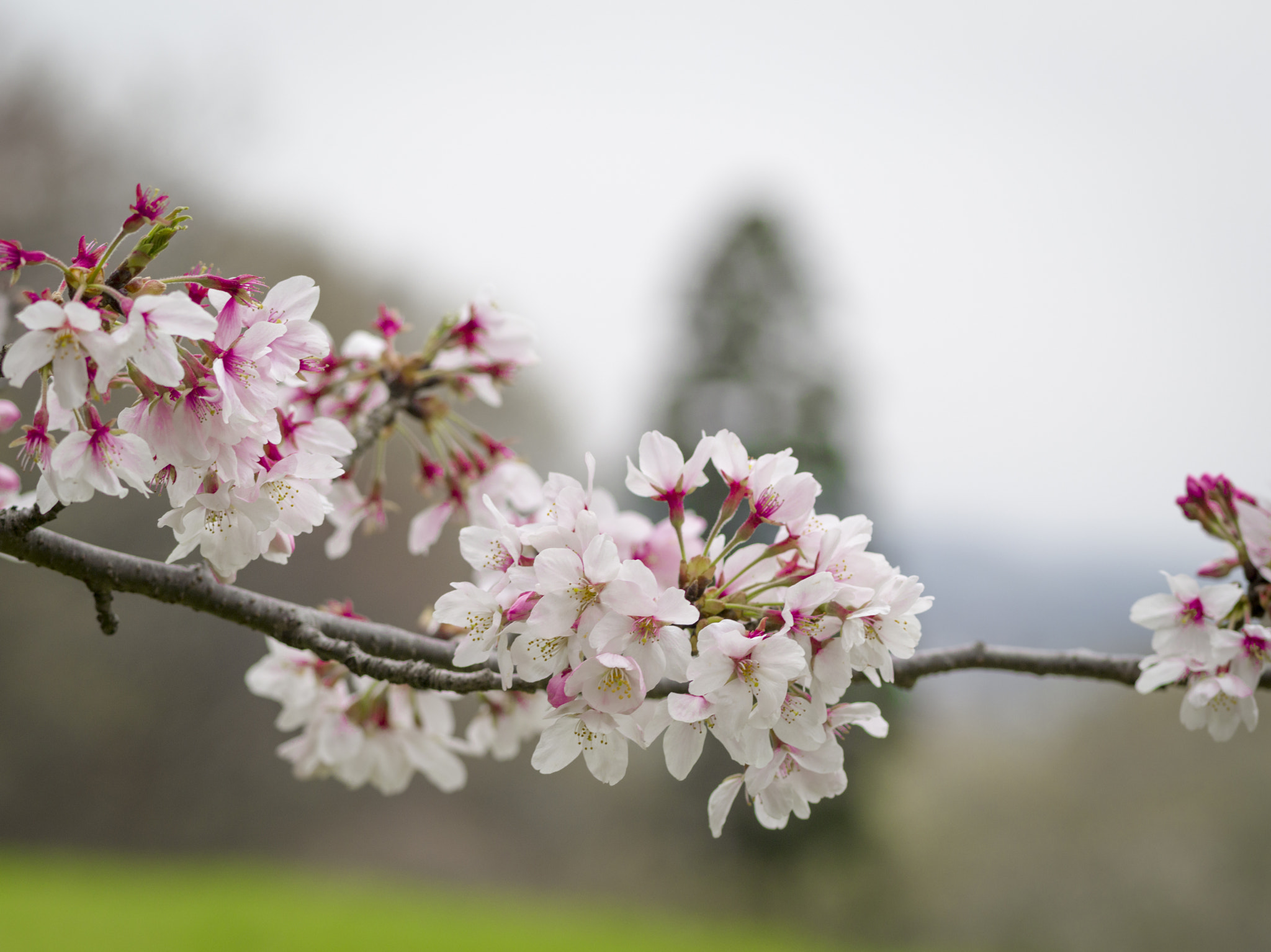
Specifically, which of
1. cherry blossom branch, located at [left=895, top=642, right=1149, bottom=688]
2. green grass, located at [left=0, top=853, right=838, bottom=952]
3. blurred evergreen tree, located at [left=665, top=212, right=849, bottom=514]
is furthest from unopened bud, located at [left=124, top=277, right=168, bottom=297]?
blurred evergreen tree, located at [left=665, top=212, right=849, bottom=514]

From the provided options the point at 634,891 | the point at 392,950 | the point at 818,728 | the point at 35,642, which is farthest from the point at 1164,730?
the point at 35,642

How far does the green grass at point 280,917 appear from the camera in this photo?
631 cm

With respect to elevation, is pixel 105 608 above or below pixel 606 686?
below

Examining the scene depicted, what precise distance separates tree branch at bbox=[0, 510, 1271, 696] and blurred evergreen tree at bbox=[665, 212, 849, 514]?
8916 millimetres

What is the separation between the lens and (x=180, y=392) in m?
0.88

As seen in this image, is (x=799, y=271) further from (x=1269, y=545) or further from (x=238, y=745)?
(x=1269, y=545)

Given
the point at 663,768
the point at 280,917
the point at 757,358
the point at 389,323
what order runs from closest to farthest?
1. the point at 389,323
2. the point at 280,917
3. the point at 663,768
4. the point at 757,358

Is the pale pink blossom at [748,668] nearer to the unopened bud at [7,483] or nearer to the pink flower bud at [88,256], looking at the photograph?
the pink flower bud at [88,256]

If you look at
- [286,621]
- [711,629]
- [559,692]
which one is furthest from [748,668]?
[286,621]

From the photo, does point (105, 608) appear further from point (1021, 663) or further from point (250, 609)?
point (1021, 663)

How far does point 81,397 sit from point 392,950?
7.12m

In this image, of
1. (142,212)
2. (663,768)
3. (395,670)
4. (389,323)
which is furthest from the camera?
(663,768)

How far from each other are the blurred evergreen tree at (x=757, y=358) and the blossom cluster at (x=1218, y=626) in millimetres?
8715

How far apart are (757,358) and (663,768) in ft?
16.0
